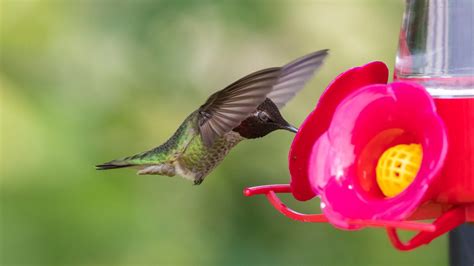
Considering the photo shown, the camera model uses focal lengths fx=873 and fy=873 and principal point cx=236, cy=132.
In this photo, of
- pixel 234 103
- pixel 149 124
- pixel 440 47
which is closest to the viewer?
pixel 440 47

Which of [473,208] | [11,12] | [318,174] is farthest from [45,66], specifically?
[473,208]

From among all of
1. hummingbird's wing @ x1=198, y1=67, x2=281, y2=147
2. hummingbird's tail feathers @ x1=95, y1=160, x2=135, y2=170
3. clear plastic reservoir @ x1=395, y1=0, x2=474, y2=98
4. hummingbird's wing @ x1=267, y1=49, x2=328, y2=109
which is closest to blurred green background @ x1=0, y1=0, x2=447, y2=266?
hummingbird's tail feathers @ x1=95, y1=160, x2=135, y2=170

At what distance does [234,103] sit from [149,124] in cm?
178

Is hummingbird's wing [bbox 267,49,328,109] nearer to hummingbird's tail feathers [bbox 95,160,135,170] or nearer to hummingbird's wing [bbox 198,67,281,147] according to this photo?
hummingbird's wing [bbox 198,67,281,147]

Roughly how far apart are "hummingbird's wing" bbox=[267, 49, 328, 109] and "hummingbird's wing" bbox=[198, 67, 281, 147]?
11 cm

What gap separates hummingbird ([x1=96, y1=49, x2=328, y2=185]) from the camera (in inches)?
113

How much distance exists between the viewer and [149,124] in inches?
185

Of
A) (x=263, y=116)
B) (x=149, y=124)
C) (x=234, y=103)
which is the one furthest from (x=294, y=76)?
(x=149, y=124)

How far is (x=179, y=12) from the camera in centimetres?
494

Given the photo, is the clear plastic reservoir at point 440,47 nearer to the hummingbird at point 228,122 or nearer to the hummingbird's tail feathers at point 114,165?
the hummingbird at point 228,122

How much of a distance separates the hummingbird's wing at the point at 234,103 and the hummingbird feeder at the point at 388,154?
36 centimetres

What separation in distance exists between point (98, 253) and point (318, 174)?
8.82 feet

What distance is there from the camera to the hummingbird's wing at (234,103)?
9.25 feet

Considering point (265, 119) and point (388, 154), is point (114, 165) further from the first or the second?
point (388, 154)
